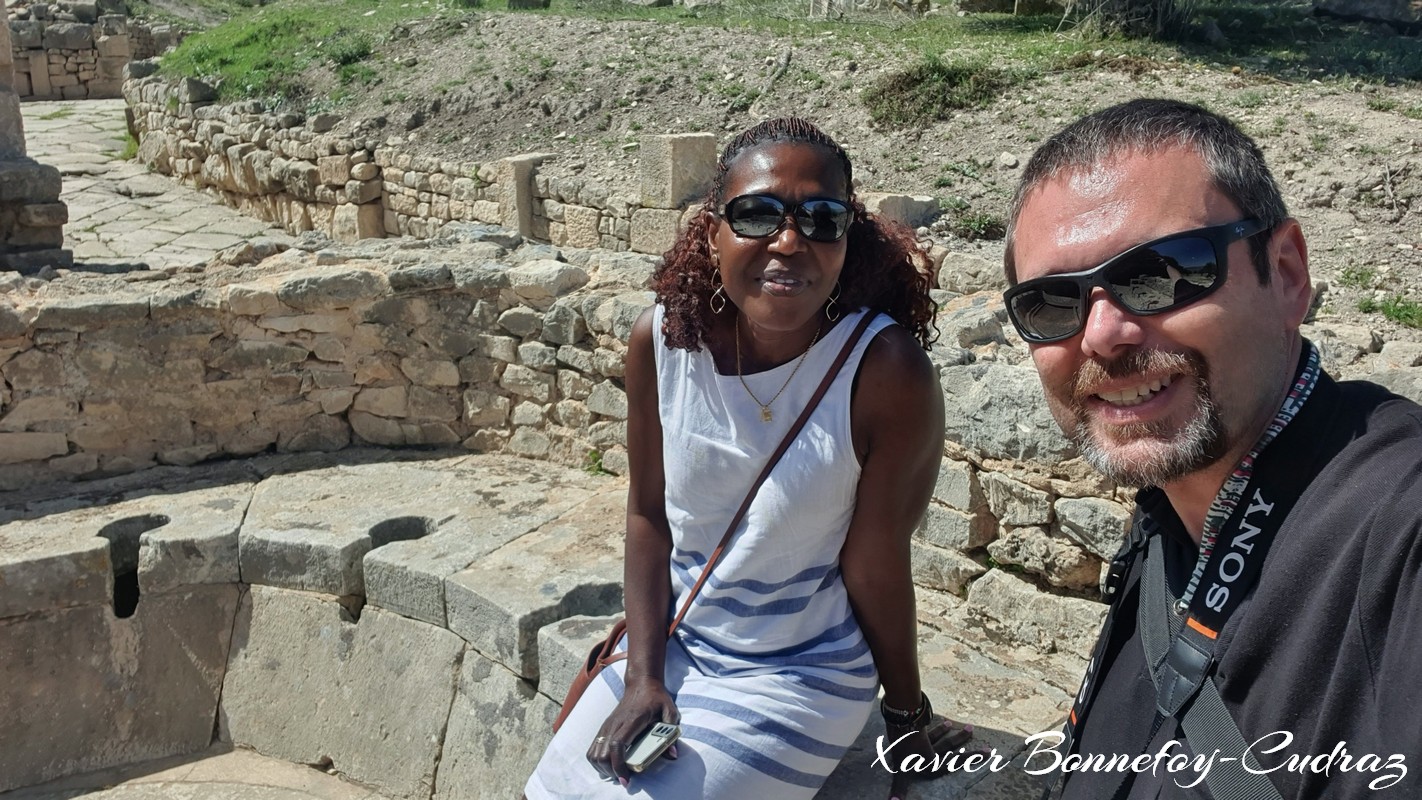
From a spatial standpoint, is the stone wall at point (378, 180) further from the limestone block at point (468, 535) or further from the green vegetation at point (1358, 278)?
the limestone block at point (468, 535)

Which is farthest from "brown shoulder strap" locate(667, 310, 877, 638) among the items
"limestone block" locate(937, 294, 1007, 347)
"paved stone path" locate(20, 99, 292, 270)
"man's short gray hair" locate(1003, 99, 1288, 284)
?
"paved stone path" locate(20, 99, 292, 270)

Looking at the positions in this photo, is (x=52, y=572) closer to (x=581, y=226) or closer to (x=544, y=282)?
(x=544, y=282)

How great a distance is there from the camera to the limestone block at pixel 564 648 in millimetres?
3502

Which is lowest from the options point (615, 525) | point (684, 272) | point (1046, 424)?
point (615, 525)

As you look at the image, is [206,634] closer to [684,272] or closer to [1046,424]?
[684,272]

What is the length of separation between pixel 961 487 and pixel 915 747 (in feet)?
3.95

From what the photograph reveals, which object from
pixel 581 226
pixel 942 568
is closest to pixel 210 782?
pixel 942 568

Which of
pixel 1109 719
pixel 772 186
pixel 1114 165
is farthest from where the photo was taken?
pixel 772 186

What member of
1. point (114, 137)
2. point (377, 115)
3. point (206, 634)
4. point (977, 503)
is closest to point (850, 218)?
point (977, 503)

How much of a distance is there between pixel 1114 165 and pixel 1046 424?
6.33ft

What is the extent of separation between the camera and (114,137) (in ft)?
59.0

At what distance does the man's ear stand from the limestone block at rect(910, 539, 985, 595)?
2.22 meters

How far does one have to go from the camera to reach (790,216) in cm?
248

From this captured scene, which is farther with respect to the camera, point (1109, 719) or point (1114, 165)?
point (1109, 719)
